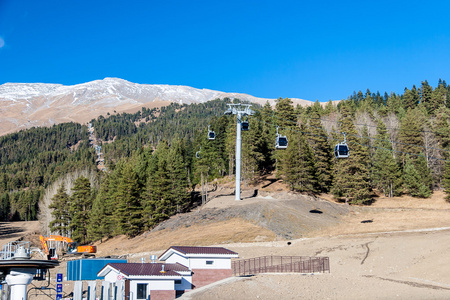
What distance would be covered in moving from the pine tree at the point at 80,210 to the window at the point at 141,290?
166 feet

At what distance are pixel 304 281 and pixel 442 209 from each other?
40.4 metres

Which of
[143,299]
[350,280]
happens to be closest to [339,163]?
[350,280]

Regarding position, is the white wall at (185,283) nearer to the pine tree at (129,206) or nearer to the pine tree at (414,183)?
the pine tree at (129,206)

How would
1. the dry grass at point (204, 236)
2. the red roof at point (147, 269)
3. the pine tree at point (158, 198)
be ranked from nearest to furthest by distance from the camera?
the red roof at point (147, 269) → the dry grass at point (204, 236) → the pine tree at point (158, 198)

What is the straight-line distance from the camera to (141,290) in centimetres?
2894

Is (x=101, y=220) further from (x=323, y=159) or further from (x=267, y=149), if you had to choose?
(x=323, y=159)

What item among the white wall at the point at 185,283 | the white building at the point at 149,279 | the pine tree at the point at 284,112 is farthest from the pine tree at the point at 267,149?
the white building at the point at 149,279

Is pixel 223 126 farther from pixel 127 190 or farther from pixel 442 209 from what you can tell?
pixel 442 209

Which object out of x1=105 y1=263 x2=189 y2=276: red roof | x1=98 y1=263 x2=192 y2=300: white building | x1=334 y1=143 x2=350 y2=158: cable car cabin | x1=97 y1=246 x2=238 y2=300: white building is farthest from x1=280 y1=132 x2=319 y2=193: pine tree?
x1=98 y1=263 x2=192 y2=300: white building

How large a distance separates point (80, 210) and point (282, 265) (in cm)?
4989

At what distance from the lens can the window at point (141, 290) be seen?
28.7 metres

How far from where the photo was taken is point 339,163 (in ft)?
237

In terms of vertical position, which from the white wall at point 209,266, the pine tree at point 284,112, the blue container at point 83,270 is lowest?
the blue container at point 83,270

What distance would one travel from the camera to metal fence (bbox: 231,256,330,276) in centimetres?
3753
